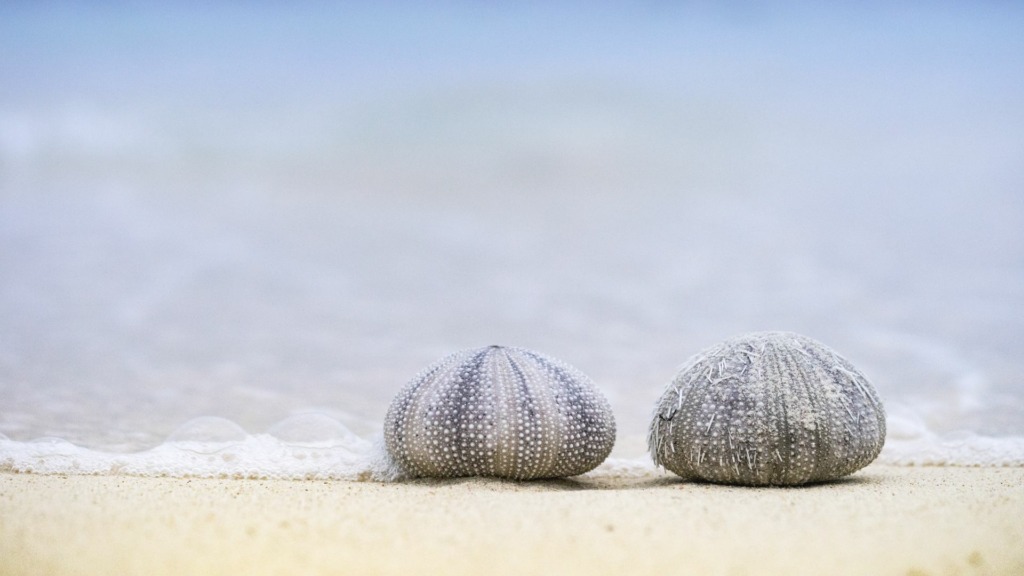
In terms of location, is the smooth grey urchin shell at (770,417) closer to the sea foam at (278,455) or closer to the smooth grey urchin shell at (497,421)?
the smooth grey urchin shell at (497,421)

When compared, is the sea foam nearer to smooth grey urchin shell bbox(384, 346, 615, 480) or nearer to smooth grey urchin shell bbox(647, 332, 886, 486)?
smooth grey urchin shell bbox(384, 346, 615, 480)

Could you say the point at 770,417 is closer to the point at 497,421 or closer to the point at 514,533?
the point at 497,421

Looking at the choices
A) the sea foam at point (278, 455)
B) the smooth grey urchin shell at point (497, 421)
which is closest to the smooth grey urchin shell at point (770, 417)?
the smooth grey urchin shell at point (497, 421)

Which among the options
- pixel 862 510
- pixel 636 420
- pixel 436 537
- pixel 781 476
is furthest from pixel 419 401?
pixel 636 420

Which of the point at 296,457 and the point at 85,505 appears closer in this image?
the point at 85,505

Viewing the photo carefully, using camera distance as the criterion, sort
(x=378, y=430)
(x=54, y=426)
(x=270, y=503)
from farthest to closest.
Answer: (x=378, y=430) → (x=54, y=426) → (x=270, y=503)

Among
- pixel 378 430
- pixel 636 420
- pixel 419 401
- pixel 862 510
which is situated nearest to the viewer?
pixel 862 510

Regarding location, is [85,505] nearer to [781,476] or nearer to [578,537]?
[578,537]
